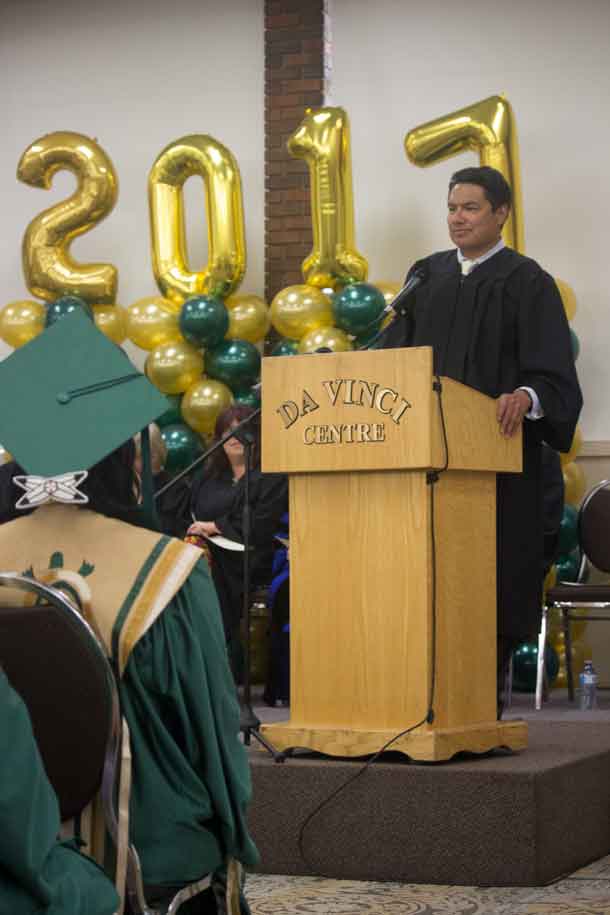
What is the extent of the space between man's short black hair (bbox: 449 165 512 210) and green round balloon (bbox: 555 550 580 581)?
337cm

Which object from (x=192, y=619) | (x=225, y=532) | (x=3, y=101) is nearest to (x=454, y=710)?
(x=192, y=619)

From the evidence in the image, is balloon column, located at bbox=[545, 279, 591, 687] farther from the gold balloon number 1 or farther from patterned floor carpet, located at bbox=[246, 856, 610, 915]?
patterned floor carpet, located at bbox=[246, 856, 610, 915]

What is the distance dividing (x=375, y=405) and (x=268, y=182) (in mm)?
5332

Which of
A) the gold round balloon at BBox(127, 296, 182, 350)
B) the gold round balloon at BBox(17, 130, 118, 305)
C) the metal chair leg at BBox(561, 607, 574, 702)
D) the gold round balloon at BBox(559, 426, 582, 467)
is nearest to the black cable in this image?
the metal chair leg at BBox(561, 607, 574, 702)

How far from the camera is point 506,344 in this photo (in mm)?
4598

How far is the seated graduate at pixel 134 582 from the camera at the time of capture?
8.11 feet

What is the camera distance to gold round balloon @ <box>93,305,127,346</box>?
828 centimetres

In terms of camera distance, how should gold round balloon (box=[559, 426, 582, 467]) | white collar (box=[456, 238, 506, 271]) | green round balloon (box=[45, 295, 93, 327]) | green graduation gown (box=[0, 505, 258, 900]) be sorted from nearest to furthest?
green graduation gown (box=[0, 505, 258, 900])
white collar (box=[456, 238, 506, 271])
gold round balloon (box=[559, 426, 582, 467])
green round balloon (box=[45, 295, 93, 327])

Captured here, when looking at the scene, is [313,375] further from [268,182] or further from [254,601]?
[268,182]

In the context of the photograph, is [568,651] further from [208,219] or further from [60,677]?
[60,677]

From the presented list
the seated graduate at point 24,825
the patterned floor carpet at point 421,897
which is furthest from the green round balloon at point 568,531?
the seated graduate at point 24,825

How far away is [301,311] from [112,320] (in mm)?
1184

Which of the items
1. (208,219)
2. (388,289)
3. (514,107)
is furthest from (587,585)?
(514,107)

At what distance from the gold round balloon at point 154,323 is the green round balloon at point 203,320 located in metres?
0.20
